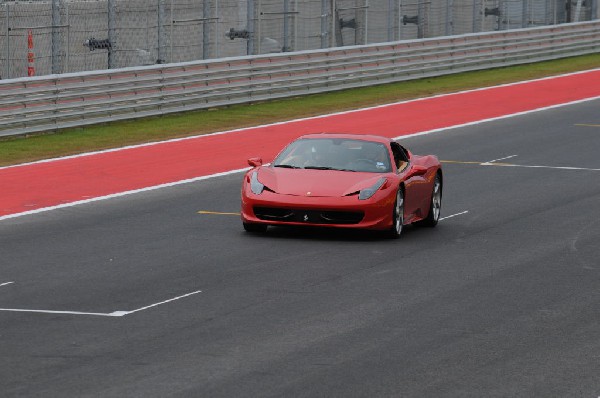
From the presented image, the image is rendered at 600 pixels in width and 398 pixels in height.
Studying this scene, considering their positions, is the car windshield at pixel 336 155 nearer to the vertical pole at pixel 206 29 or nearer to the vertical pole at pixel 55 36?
the vertical pole at pixel 55 36

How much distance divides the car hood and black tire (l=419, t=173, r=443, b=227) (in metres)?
1.36

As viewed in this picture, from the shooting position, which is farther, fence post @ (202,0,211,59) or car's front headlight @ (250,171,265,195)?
fence post @ (202,0,211,59)

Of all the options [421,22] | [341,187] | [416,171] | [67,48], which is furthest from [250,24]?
[341,187]

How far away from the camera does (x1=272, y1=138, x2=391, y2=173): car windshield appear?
58.3 ft

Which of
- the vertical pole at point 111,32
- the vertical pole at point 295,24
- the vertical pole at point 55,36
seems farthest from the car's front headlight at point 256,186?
the vertical pole at point 295,24

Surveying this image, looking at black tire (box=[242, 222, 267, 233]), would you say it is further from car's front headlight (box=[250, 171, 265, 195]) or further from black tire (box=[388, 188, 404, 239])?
black tire (box=[388, 188, 404, 239])

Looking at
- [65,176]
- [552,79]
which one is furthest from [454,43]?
[65,176]

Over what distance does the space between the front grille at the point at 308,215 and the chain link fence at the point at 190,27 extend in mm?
12341

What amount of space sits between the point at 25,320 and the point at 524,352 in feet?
13.1

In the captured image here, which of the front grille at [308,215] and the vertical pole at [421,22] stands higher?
the vertical pole at [421,22]

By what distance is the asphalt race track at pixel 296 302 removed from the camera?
9.98 metres

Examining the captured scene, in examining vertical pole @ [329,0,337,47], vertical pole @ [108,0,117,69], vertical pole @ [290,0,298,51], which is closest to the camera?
vertical pole @ [108,0,117,69]

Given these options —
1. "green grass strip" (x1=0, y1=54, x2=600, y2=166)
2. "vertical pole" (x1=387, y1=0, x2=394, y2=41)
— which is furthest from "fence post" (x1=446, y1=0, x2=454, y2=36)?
"vertical pole" (x1=387, y1=0, x2=394, y2=41)

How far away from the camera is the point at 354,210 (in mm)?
16859
